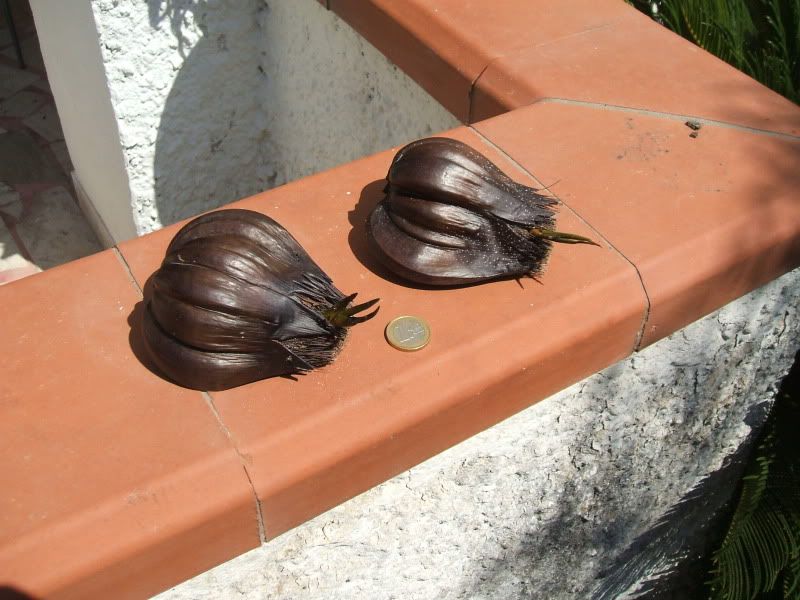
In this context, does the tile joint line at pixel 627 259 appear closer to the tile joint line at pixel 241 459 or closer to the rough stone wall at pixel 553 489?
the rough stone wall at pixel 553 489

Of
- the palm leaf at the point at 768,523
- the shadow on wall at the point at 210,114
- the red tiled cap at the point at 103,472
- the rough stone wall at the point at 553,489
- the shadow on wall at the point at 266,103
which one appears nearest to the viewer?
Result: the red tiled cap at the point at 103,472

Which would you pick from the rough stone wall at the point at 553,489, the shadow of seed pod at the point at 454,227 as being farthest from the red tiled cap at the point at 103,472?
the shadow of seed pod at the point at 454,227

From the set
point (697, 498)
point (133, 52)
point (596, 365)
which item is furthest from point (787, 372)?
point (133, 52)

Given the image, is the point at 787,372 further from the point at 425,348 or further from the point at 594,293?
the point at 425,348

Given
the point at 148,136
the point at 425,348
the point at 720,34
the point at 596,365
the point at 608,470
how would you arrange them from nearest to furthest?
1. the point at 425,348
2. the point at 596,365
3. the point at 608,470
4. the point at 720,34
5. the point at 148,136

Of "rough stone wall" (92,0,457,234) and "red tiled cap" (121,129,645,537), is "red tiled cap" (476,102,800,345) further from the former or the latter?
"rough stone wall" (92,0,457,234)
